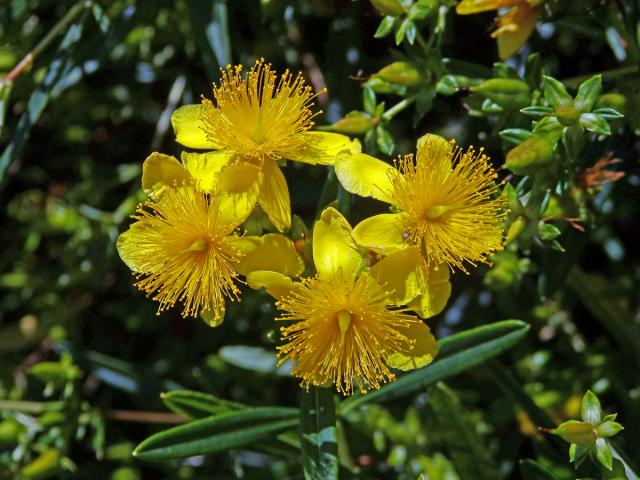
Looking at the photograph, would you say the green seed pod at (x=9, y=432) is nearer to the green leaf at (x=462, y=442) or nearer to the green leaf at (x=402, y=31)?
the green leaf at (x=462, y=442)

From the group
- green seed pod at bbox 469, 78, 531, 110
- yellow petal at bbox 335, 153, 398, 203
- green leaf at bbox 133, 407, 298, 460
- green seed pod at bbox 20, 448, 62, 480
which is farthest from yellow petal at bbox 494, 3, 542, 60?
green seed pod at bbox 20, 448, 62, 480

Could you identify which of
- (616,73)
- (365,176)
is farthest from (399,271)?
(616,73)

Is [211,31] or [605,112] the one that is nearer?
[605,112]

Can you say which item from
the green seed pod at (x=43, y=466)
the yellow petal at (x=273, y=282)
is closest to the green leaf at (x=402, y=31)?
the yellow petal at (x=273, y=282)

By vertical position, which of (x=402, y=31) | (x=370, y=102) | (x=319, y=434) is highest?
(x=402, y=31)

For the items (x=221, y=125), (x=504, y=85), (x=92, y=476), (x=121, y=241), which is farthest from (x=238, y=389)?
(x=504, y=85)

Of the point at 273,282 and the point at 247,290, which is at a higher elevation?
the point at 273,282

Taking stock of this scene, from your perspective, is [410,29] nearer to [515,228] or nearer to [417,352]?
[515,228]

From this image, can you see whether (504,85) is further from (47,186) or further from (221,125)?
(47,186)
